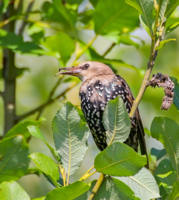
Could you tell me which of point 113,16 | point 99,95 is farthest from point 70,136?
point 113,16

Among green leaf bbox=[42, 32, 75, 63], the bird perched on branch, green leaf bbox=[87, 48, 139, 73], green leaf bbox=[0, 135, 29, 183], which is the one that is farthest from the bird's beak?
green leaf bbox=[0, 135, 29, 183]

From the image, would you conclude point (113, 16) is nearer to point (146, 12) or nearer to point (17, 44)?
point (17, 44)

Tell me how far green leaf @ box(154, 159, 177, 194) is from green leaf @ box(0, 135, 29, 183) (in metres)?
0.98

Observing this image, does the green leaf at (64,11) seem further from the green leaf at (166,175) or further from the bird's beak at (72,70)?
the green leaf at (166,175)

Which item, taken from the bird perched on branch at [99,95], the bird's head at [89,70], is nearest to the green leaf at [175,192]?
the bird perched on branch at [99,95]

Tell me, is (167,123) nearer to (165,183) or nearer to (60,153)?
(165,183)

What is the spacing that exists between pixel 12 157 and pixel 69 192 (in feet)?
2.57

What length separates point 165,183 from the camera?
2381 millimetres

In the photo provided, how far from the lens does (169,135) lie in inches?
93.7

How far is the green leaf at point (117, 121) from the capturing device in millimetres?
1963

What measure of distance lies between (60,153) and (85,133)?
207 mm

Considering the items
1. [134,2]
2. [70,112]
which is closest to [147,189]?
[70,112]

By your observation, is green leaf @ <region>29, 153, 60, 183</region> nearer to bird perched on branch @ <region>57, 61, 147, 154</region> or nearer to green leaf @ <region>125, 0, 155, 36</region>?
green leaf @ <region>125, 0, 155, 36</region>

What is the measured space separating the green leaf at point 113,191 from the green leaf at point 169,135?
1.76ft
